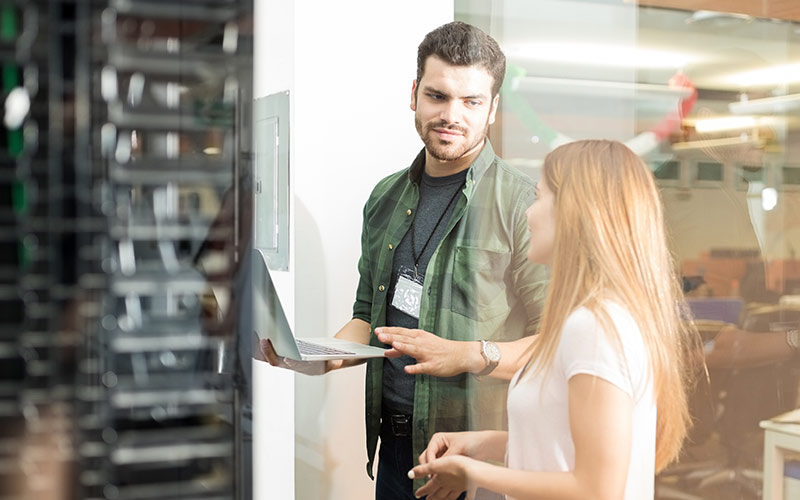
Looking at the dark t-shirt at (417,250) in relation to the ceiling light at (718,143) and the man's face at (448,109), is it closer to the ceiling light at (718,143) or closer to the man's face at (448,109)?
the man's face at (448,109)

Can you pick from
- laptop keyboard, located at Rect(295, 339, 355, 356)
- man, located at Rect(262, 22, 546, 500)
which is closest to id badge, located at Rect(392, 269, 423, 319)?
man, located at Rect(262, 22, 546, 500)

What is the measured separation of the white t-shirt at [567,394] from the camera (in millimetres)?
1075

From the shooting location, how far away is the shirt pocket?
1.24 m

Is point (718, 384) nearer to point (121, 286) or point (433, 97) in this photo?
point (433, 97)

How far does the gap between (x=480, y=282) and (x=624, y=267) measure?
262 millimetres

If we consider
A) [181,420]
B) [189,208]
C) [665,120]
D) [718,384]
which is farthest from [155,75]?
[718,384]

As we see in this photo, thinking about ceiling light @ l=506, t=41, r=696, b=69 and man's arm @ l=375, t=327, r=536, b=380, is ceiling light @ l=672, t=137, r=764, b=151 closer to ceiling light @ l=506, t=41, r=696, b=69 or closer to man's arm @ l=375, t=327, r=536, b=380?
ceiling light @ l=506, t=41, r=696, b=69

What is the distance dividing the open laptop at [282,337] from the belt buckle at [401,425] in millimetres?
111

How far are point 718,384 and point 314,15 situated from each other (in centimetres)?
83

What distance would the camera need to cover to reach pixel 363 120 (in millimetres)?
1320

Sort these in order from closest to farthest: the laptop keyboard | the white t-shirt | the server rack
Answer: the server rack
the white t-shirt
the laptop keyboard

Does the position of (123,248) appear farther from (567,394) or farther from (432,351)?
(432,351)

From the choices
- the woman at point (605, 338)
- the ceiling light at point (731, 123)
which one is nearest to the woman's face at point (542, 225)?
the woman at point (605, 338)

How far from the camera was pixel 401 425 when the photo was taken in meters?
1.33
